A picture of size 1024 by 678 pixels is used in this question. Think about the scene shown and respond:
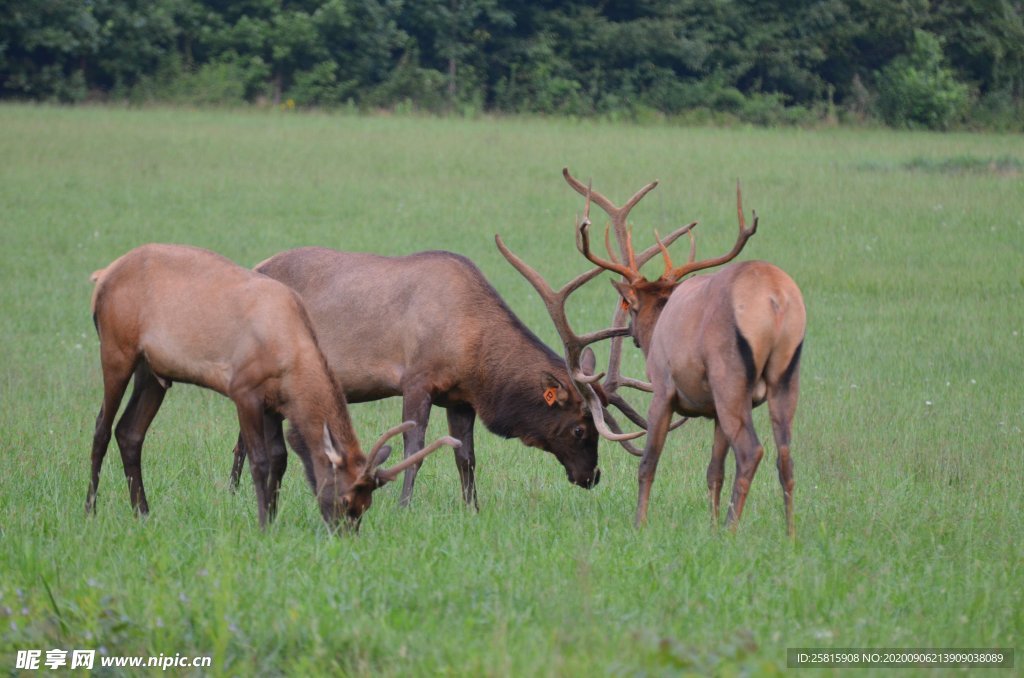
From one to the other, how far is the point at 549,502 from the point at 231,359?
6.86 feet

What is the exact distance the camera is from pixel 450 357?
29.5ft

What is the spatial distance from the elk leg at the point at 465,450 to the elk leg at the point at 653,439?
3.73 ft

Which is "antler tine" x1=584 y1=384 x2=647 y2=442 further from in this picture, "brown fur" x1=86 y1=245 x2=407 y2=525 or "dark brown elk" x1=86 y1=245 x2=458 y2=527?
"brown fur" x1=86 y1=245 x2=407 y2=525

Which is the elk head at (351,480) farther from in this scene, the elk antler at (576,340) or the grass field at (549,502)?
the elk antler at (576,340)

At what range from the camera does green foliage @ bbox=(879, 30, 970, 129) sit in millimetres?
42094

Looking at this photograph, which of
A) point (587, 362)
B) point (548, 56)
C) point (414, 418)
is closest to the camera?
point (587, 362)

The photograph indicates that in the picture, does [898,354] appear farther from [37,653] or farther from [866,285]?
[37,653]

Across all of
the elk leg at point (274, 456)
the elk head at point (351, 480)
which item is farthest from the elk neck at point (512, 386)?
the elk head at point (351, 480)

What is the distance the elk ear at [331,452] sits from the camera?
711 cm

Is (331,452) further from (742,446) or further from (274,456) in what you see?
(742,446)

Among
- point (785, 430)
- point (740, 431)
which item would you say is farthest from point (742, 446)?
point (785, 430)

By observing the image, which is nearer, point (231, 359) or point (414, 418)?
point (231, 359)

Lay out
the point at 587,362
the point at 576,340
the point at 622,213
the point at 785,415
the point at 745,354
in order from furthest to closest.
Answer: the point at 622,213
the point at 587,362
the point at 576,340
the point at 785,415
the point at 745,354

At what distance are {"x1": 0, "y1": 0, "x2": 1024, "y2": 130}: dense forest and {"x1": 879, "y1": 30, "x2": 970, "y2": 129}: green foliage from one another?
0.21 feet
